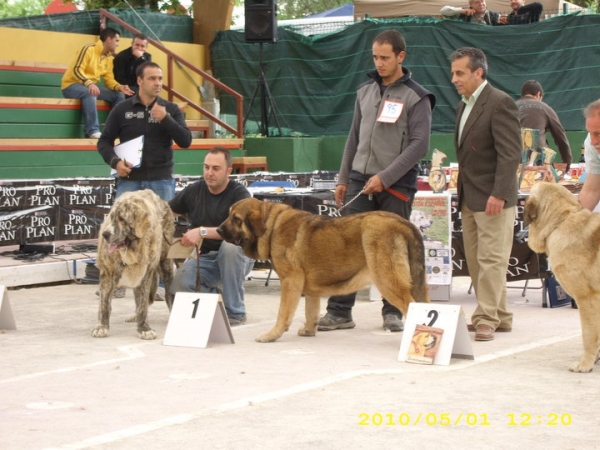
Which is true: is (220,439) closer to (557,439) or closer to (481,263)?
(557,439)

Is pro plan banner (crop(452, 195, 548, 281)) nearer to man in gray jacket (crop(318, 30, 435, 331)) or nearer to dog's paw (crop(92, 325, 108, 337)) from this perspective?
man in gray jacket (crop(318, 30, 435, 331))

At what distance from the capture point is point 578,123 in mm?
17156

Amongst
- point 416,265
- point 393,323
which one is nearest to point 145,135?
point 393,323

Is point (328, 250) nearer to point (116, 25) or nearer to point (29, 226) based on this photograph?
point (29, 226)

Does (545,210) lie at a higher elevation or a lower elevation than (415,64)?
lower

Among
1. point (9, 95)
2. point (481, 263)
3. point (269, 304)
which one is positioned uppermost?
point (9, 95)

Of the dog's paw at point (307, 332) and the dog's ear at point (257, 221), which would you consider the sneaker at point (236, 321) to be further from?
the dog's ear at point (257, 221)

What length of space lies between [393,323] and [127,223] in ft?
7.12

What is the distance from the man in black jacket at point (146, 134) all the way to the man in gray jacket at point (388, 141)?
1.89 m

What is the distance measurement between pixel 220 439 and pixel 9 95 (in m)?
12.2

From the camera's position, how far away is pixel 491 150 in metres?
7.52

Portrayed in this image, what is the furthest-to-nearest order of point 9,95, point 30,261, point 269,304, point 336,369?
point 9,95, point 30,261, point 269,304, point 336,369

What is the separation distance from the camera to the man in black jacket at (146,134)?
8844 mm

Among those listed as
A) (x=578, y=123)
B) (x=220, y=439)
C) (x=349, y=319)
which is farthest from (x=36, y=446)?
(x=578, y=123)
